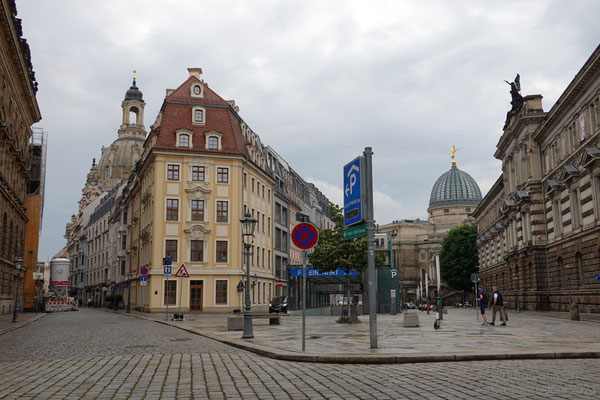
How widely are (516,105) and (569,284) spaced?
20311 millimetres

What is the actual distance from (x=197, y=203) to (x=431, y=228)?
11049cm

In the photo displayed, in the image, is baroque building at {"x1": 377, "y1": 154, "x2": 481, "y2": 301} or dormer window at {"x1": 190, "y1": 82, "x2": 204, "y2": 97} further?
baroque building at {"x1": 377, "y1": 154, "x2": 481, "y2": 301}

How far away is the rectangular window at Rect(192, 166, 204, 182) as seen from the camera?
1961 inches

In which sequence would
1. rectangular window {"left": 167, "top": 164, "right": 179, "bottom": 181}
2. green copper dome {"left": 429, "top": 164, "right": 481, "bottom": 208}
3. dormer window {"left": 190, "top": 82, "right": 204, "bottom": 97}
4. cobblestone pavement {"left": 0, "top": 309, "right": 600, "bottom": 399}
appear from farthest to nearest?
1. green copper dome {"left": 429, "top": 164, "right": 481, "bottom": 208}
2. dormer window {"left": 190, "top": 82, "right": 204, "bottom": 97}
3. rectangular window {"left": 167, "top": 164, "right": 179, "bottom": 181}
4. cobblestone pavement {"left": 0, "top": 309, "right": 600, "bottom": 399}

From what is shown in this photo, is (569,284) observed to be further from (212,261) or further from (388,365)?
(388,365)

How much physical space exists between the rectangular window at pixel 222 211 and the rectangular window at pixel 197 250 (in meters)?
2.65

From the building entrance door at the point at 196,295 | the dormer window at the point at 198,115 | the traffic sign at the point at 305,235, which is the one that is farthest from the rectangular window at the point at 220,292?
the traffic sign at the point at 305,235

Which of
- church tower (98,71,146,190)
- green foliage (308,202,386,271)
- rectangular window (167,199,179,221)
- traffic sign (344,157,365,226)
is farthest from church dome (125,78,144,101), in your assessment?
traffic sign (344,157,365,226)

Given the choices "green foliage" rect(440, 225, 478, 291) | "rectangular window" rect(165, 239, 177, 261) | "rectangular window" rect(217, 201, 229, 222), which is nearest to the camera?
"rectangular window" rect(165, 239, 177, 261)

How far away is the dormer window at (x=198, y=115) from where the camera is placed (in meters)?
51.2

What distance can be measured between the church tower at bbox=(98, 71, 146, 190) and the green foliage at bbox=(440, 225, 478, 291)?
273 feet

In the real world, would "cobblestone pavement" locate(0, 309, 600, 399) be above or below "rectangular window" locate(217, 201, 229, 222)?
below

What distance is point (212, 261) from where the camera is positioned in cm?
4906

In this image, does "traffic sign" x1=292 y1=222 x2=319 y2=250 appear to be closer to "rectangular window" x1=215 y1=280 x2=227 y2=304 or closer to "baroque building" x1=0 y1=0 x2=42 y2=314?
"baroque building" x1=0 y1=0 x2=42 y2=314
